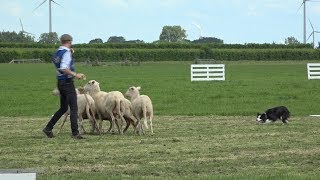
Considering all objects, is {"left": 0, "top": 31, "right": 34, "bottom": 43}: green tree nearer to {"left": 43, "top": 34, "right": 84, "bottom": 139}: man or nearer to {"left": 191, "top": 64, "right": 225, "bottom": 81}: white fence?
{"left": 191, "top": 64, "right": 225, "bottom": 81}: white fence

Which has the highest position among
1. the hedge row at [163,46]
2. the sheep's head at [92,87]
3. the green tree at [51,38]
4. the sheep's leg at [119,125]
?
the green tree at [51,38]

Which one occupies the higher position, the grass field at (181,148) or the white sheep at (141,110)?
the white sheep at (141,110)

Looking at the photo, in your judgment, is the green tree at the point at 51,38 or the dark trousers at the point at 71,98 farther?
the green tree at the point at 51,38

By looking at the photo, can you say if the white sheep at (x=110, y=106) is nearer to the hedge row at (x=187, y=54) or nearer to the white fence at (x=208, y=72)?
the white fence at (x=208, y=72)

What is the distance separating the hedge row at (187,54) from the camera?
113125 millimetres

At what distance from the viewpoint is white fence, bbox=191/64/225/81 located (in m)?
47.7

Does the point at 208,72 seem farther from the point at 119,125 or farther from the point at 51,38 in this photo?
the point at 51,38

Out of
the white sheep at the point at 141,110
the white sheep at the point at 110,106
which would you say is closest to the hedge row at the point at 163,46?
the white sheep at the point at 110,106

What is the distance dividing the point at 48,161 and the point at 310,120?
10.4m

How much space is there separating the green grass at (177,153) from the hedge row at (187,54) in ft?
309

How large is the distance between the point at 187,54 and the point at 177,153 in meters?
103

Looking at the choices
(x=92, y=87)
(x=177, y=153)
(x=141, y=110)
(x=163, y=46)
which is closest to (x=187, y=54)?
(x=163, y=46)

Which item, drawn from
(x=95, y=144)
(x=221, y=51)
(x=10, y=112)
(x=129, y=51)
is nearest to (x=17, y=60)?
(x=129, y=51)

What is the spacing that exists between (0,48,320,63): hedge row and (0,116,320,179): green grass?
94058mm
